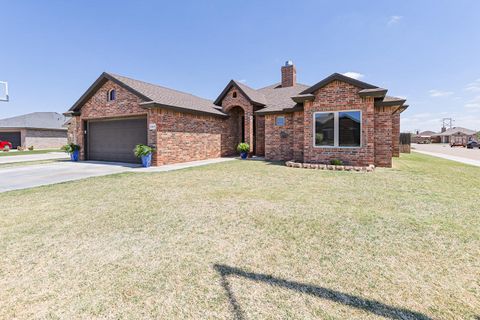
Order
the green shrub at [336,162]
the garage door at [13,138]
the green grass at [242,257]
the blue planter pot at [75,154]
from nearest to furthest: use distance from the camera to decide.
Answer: the green grass at [242,257]
the green shrub at [336,162]
the blue planter pot at [75,154]
the garage door at [13,138]

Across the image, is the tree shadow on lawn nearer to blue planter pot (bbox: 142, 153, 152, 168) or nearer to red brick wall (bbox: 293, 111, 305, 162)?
blue planter pot (bbox: 142, 153, 152, 168)

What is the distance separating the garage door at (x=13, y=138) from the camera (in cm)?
3197

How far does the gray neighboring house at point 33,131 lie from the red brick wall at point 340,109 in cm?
3817

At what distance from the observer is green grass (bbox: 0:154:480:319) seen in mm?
2115

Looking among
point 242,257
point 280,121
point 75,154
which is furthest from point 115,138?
A: point 242,257

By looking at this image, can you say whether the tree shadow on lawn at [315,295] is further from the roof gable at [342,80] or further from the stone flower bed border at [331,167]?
the roof gable at [342,80]

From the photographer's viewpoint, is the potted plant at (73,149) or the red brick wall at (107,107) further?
the potted plant at (73,149)

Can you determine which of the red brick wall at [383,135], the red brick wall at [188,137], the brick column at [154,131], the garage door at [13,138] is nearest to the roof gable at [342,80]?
the red brick wall at [383,135]

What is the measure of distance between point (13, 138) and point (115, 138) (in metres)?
29.9

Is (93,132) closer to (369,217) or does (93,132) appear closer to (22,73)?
(22,73)

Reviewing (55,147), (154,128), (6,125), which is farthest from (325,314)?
(6,125)

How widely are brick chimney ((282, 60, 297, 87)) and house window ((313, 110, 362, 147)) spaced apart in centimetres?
1251

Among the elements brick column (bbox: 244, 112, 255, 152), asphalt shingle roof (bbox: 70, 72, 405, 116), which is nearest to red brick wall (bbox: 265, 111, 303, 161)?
asphalt shingle roof (bbox: 70, 72, 405, 116)

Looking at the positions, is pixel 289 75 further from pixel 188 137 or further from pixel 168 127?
pixel 168 127
